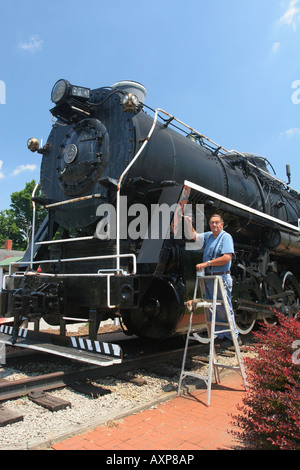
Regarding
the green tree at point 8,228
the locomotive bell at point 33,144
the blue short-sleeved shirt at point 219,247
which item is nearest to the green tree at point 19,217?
the green tree at point 8,228

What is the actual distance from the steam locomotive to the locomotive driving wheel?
1 cm

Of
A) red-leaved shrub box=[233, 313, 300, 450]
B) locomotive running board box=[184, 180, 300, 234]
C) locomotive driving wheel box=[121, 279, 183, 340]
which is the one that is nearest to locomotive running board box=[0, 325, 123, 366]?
locomotive driving wheel box=[121, 279, 183, 340]

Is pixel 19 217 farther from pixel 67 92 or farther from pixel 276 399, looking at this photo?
pixel 276 399

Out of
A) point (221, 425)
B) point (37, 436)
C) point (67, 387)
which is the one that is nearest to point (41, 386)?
point (67, 387)

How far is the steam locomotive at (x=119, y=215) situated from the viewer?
14.8ft

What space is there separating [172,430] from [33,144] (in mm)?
4836

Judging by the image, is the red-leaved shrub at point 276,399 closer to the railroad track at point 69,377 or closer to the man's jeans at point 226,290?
the man's jeans at point 226,290

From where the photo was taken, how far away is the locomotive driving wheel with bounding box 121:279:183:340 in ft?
15.2

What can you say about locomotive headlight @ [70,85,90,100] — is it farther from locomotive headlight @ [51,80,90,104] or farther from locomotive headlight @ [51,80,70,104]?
locomotive headlight @ [51,80,70,104]

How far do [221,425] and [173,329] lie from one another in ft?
5.07

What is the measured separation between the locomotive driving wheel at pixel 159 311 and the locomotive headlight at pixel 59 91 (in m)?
3.02

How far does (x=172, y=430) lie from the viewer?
307cm

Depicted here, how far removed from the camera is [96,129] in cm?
519

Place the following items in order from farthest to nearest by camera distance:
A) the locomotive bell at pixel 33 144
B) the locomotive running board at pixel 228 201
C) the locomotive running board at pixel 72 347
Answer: the locomotive bell at pixel 33 144, the locomotive running board at pixel 228 201, the locomotive running board at pixel 72 347
